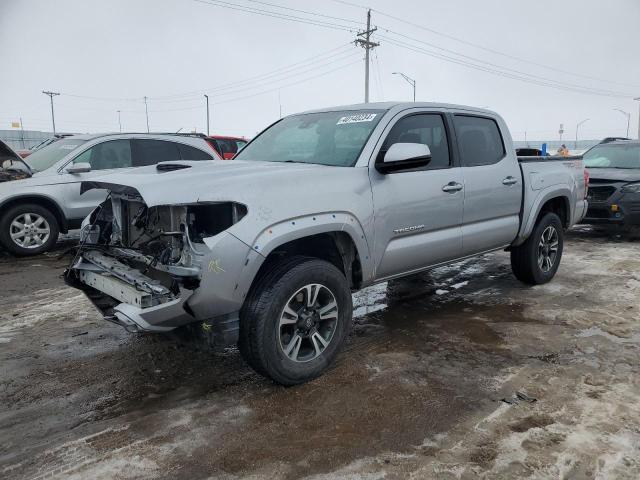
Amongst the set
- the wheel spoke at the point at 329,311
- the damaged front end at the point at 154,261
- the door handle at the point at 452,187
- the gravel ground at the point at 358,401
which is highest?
the door handle at the point at 452,187

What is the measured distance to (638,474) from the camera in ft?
8.10

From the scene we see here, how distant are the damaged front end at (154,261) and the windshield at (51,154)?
16.5 ft

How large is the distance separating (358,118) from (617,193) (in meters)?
6.55

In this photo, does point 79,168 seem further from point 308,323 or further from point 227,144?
point 227,144

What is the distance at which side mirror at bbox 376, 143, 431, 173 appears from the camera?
364 centimetres

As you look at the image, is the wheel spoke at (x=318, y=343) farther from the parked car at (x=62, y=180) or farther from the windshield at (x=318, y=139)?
the parked car at (x=62, y=180)

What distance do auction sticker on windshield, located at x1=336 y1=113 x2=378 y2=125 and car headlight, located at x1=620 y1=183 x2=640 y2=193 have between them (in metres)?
6.53

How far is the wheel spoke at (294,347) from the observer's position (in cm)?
330

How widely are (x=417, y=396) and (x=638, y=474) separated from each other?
1.23m

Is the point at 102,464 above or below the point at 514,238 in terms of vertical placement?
below

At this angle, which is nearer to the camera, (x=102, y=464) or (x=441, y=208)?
(x=102, y=464)

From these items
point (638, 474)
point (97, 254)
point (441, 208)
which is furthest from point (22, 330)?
point (638, 474)

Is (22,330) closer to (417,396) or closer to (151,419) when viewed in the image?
(151,419)

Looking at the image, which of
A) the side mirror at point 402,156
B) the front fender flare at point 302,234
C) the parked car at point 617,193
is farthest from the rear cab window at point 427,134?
the parked car at point 617,193
